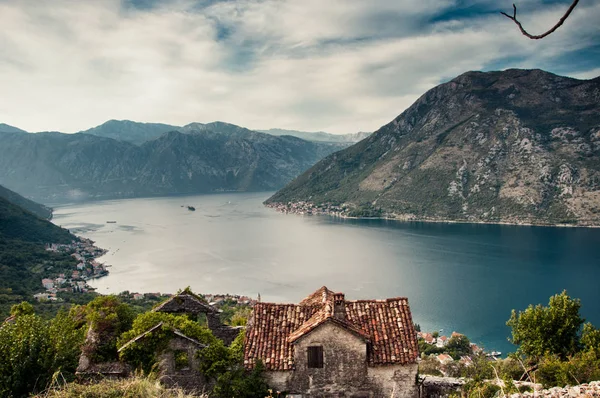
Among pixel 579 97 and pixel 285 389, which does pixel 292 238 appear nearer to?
pixel 285 389

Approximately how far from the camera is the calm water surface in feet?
241

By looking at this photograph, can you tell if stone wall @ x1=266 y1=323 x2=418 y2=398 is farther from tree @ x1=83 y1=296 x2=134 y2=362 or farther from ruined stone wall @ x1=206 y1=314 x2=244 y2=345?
tree @ x1=83 y1=296 x2=134 y2=362

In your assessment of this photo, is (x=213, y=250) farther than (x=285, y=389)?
Yes

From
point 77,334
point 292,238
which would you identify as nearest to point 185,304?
point 77,334

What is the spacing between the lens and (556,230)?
5000 inches

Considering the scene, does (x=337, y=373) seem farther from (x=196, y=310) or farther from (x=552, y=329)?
(x=552, y=329)

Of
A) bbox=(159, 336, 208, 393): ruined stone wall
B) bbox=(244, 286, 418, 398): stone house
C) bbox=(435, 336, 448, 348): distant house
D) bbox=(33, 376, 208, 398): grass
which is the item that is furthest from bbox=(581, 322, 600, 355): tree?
bbox=(435, 336, 448, 348): distant house

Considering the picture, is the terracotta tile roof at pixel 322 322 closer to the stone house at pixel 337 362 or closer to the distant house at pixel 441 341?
the stone house at pixel 337 362

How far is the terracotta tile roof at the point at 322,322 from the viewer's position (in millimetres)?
12211

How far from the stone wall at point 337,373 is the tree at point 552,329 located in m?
13.6

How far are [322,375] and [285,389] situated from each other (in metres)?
1.19

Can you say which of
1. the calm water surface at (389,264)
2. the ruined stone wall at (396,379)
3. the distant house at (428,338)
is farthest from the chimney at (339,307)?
the calm water surface at (389,264)

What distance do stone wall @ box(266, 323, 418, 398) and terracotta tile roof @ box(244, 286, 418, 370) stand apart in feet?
0.84

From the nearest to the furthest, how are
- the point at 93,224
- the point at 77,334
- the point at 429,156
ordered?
the point at 77,334
the point at 93,224
the point at 429,156
